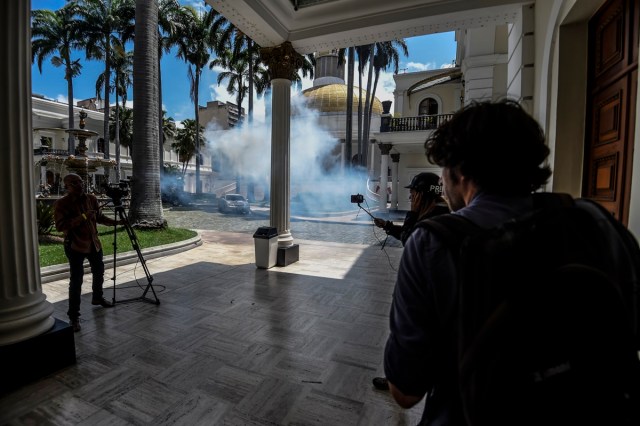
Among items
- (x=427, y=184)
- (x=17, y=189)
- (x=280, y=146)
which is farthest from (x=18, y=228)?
(x=280, y=146)

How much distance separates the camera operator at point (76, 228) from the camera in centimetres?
371

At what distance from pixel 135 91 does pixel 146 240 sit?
4.76m

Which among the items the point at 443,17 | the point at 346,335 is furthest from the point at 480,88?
the point at 346,335

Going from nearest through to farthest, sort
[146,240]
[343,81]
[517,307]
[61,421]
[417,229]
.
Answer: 1. [517,307]
2. [417,229]
3. [61,421]
4. [146,240]
5. [343,81]

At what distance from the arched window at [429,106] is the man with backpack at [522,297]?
76.4ft

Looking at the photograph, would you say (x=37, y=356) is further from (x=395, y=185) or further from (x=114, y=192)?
(x=395, y=185)

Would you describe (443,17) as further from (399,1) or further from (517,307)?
(517,307)

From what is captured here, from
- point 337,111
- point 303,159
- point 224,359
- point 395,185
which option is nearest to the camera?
point 224,359

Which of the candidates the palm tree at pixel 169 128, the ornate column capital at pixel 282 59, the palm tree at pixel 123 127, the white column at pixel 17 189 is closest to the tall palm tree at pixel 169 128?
the palm tree at pixel 169 128

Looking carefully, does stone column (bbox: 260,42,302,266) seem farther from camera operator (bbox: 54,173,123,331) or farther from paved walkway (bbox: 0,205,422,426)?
camera operator (bbox: 54,173,123,331)

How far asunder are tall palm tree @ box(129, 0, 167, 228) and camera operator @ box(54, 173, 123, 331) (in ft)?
21.7

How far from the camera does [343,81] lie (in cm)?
4806

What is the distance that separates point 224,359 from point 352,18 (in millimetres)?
5292

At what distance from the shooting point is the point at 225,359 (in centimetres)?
309
